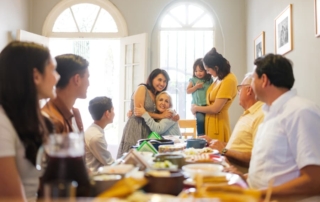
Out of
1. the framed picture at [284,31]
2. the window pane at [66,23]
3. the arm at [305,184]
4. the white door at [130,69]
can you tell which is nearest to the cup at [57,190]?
the arm at [305,184]

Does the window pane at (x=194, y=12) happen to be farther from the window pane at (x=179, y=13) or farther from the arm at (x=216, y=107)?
the arm at (x=216, y=107)

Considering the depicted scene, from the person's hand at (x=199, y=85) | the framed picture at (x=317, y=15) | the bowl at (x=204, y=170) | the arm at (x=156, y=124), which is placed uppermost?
the framed picture at (x=317, y=15)

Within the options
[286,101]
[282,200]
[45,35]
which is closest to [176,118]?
[286,101]

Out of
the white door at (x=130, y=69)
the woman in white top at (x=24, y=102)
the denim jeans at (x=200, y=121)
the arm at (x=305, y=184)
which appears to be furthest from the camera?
the white door at (x=130, y=69)

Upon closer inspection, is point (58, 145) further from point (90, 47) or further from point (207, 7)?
point (90, 47)

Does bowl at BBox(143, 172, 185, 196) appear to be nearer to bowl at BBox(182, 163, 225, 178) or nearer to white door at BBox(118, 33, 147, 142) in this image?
bowl at BBox(182, 163, 225, 178)

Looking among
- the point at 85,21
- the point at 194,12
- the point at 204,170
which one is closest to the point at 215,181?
the point at 204,170

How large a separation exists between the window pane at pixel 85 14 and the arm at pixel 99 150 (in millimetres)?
3719

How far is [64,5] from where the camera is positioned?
561cm

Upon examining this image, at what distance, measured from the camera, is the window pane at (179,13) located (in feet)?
18.5

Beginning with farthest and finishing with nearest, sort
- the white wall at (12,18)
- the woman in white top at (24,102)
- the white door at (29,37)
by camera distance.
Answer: the white door at (29,37) < the white wall at (12,18) < the woman in white top at (24,102)

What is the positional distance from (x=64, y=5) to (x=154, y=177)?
5.09 meters

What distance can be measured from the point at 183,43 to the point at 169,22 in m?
0.39

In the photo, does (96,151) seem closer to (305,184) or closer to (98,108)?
(98,108)
